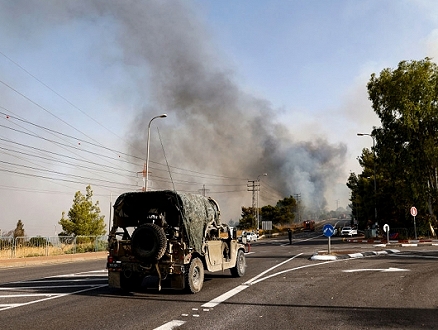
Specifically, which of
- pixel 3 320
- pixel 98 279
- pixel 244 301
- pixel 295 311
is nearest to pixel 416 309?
pixel 295 311

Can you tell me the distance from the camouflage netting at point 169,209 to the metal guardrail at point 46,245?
17.4 m

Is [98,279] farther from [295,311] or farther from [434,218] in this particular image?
[434,218]

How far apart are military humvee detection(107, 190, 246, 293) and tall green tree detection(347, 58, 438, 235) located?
1290 inches

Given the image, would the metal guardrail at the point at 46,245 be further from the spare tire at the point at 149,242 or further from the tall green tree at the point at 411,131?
the tall green tree at the point at 411,131

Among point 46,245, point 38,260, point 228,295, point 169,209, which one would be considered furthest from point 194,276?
point 46,245

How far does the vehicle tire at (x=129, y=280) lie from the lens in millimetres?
9891

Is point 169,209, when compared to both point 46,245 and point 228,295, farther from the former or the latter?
point 46,245

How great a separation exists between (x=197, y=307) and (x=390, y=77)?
124ft

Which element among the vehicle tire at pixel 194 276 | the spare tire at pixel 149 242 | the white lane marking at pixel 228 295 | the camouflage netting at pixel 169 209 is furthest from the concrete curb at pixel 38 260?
the vehicle tire at pixel 194 276

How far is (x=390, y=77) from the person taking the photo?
39875mm

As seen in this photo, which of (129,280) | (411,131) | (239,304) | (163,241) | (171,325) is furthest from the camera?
(411,131)

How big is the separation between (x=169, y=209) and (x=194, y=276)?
1799 mm

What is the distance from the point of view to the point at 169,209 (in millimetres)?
10492

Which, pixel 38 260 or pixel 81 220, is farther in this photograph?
pixel 81 220
